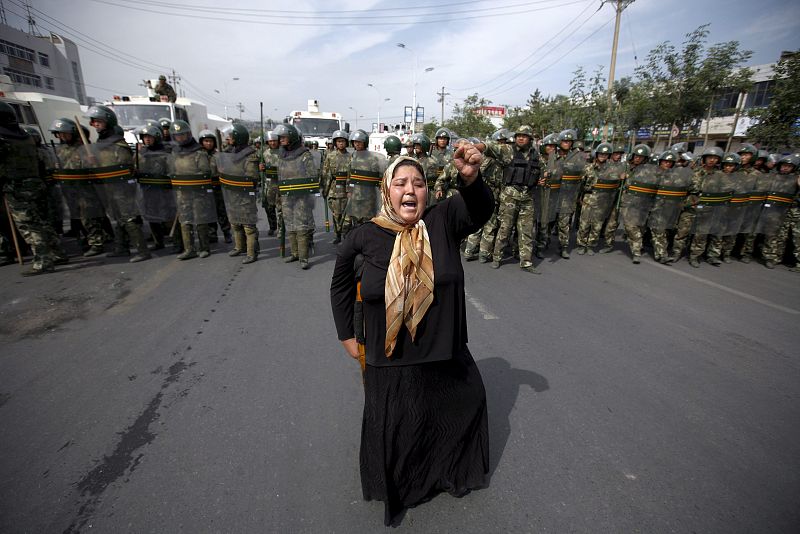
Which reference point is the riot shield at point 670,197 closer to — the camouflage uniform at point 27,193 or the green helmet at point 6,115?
the camouflage uniform at point 27,193

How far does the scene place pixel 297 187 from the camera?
20.1 feet

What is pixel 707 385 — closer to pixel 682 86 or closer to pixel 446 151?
pixel 446 151

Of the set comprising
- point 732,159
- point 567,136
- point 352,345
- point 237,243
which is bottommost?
point 237,243

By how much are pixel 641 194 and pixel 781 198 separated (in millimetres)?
2423

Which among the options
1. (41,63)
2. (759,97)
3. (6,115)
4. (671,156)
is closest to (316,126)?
(6,115)

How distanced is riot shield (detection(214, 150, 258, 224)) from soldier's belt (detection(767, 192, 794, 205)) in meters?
9.29

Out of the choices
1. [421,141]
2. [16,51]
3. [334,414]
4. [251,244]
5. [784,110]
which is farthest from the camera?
[16,51]

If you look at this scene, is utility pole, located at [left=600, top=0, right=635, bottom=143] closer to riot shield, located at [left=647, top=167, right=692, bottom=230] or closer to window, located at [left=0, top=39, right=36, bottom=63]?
riot shield, located at [left=647, top=167, right=692, bottom=230]

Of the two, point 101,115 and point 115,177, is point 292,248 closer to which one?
point 115,177

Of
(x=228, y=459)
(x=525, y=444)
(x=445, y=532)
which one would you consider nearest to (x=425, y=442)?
(x=445, y=532)

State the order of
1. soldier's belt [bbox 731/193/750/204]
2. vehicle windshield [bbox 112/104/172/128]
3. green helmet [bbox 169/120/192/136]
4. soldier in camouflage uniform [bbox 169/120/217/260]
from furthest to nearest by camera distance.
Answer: vehicle windshield [bbox 112/104/172/128], soldier's belt [bbox 731/193/750/204], soldier in camouflage uniform [bbox 169/120/217/260], green helmet [bbox 169/120/192/136]

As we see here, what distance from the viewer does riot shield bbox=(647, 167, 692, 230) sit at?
6.86 meters

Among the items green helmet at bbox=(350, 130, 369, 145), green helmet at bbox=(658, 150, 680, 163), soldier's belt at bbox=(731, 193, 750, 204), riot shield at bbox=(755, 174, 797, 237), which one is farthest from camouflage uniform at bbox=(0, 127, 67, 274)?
riot shield at bbox=(755, 174, 797, 237)

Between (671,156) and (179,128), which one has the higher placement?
(179,128)
